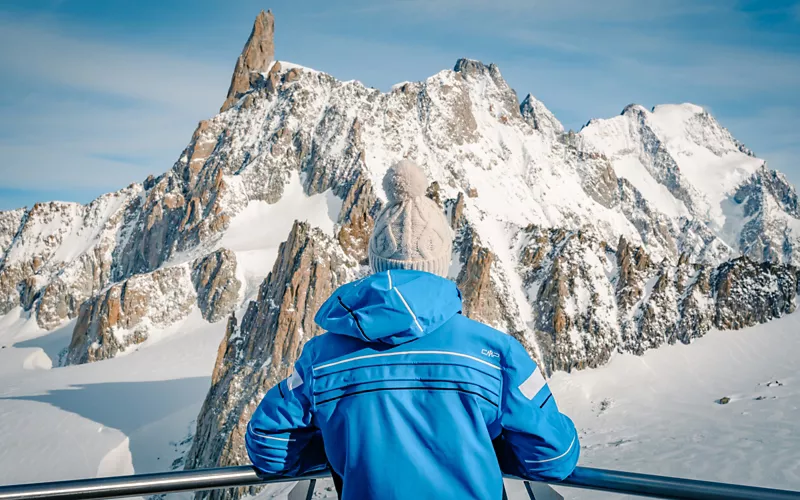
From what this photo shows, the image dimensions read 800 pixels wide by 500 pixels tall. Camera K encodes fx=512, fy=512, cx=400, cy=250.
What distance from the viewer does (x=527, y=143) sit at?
105 meters

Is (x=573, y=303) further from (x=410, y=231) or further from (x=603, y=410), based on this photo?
(x=410, y=231)

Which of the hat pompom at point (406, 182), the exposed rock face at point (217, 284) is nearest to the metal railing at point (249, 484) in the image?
the hat pompom at point (406, 182)

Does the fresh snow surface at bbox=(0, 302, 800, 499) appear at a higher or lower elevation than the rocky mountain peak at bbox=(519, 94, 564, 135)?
lower

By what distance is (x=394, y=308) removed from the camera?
5.48ft

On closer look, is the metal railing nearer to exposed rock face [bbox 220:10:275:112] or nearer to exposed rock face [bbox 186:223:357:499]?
exposed rock face [bbox 186:223:357:499]

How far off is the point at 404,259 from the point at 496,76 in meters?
126

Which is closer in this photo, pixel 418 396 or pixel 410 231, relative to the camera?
pixel 418 396

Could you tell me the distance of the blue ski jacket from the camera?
5.45 feet

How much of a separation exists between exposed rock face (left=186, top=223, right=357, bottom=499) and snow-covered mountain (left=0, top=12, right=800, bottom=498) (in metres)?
0.13

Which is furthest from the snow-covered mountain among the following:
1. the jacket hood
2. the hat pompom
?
the jacket hood

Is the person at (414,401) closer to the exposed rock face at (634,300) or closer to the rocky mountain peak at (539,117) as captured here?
the exposed rock face at (634,300)

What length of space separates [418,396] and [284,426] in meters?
0.58

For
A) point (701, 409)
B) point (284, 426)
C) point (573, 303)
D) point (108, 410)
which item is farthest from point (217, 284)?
point (284, 426)

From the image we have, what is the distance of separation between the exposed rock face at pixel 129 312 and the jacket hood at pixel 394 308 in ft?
205
